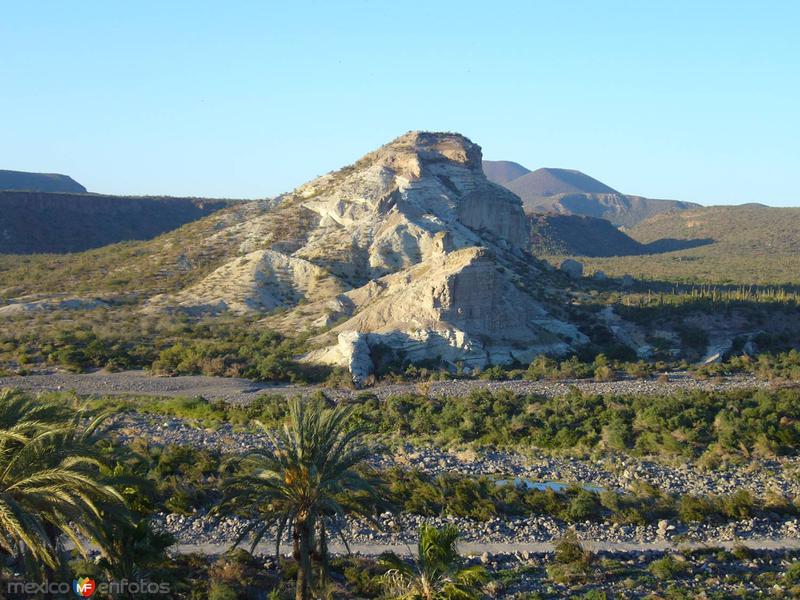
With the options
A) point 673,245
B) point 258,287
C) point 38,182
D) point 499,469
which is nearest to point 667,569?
point 499,469

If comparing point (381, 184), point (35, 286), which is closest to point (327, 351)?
point (381, 184)

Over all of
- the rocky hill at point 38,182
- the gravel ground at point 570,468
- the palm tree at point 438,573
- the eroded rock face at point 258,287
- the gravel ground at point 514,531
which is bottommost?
the gravel ground at point 514,531

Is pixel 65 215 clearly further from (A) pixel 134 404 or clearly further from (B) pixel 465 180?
(A) pixel 134 404

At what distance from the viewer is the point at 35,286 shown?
55.4m

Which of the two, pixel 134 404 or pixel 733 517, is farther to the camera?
pixel 134 404

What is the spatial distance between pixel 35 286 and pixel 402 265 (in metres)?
23.4

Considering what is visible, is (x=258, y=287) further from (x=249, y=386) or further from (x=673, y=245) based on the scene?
(x=673, y=245)

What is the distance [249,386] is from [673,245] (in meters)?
103

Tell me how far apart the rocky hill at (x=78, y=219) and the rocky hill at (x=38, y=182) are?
40583 mm

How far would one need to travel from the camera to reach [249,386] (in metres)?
35.2

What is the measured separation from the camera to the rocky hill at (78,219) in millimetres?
88250

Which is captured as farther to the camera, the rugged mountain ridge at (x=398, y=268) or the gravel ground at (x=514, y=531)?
the rugged mountain ridge at (x=398, y=268)

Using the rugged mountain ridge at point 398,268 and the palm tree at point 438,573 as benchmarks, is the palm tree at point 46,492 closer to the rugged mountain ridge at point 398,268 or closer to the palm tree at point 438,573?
the palm tree at point 438,573

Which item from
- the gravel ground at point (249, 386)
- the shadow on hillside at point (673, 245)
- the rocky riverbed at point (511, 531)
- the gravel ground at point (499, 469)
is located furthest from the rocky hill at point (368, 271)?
the shadow on hillside at point (673, 245)
